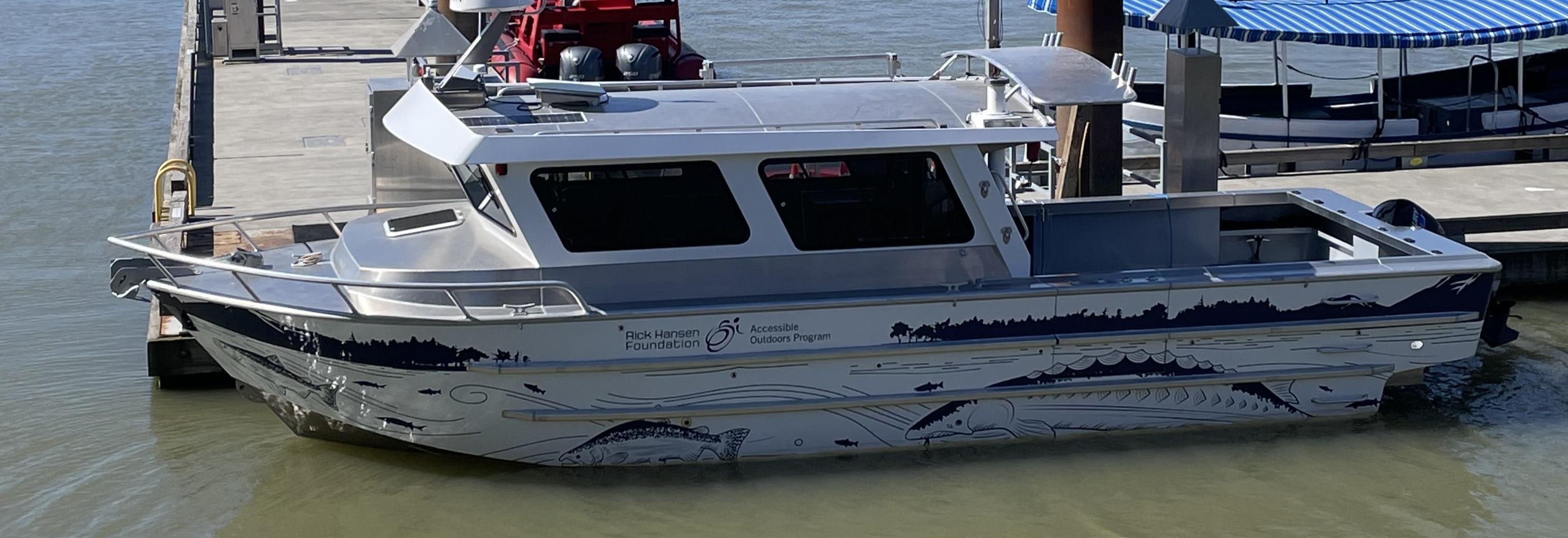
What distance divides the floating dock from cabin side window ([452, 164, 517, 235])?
1.81m

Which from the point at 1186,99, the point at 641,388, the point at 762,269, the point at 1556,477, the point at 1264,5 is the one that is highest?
the point at 1264,5

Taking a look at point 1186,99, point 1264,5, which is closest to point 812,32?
point 1264,5

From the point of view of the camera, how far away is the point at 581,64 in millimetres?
16297

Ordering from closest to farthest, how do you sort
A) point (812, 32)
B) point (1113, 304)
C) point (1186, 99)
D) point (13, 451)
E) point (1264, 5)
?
point (1113, 304), point (13, 451), point (1186, 99), point (1264, 5), point (812, 32)

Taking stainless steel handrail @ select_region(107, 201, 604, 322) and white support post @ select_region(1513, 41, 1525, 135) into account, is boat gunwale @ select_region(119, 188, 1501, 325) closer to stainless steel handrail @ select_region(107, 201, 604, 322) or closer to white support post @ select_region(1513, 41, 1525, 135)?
stainless steel handrail @ select_region(107, 201, 604, 322)

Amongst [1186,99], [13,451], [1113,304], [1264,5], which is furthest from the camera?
[1264,5]

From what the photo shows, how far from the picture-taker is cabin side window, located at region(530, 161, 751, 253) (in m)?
7.03

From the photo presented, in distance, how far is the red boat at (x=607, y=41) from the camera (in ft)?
54.9

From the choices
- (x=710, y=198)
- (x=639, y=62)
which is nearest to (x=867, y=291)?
(x=710, y=198)

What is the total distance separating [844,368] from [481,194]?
1915mm

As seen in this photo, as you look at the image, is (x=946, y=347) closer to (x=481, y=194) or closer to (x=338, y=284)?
(x=481, y=194)

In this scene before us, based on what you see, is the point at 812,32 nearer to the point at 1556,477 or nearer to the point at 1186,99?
the point at 1186,99

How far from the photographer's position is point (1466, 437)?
802 centimetres

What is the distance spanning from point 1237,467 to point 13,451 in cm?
627
